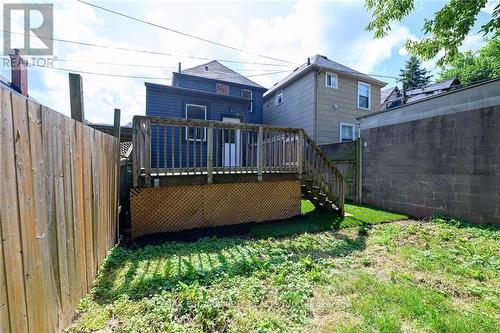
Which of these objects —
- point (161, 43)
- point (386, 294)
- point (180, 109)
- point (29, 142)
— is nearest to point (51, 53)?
point (161, 43)

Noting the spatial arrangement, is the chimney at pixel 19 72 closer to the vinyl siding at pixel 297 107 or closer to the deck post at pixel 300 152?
the deck post at pixel 300 152

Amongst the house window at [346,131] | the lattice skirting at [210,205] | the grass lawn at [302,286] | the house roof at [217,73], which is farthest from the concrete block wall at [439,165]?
the house roof at [217,73]

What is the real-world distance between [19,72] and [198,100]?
566cm

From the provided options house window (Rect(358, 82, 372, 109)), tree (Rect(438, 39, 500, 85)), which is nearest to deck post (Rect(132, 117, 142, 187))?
house window (Rect(358, 82, 372, 109))

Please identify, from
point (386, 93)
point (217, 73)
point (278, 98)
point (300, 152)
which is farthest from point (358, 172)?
point (386, 93)

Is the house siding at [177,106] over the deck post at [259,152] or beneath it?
over

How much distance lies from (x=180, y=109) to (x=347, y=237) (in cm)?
753

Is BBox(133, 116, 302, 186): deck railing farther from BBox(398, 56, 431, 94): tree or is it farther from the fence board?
BBox(398, 56, 431, 94): tree

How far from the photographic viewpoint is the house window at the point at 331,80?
11.6 meters

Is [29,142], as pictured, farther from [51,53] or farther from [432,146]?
[51,53]

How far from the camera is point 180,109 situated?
374 inches

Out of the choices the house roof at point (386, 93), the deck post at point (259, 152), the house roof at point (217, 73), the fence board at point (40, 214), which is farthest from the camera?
the house roof at point (386, 93)

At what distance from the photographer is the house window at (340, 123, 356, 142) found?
12.1 m

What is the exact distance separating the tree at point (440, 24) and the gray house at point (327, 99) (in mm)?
5473
